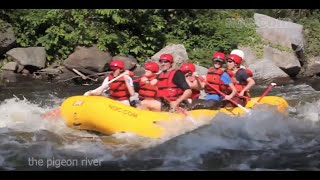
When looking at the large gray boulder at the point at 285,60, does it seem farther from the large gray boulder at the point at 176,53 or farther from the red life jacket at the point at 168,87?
the red life jacket at the point at 168,87

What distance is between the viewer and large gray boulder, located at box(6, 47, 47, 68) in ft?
37.3

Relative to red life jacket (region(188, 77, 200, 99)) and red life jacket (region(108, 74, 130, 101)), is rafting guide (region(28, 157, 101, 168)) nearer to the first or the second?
red life jacket (region(108, 74, 130, 101))

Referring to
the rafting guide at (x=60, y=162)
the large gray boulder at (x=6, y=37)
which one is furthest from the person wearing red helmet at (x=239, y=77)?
the large gray boulder at (x=6, y=37)

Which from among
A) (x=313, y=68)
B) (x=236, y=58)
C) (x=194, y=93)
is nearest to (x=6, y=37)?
(x=194, y=93)

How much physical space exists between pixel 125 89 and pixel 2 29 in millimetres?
6385

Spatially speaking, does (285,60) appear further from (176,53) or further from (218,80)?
(218,80)

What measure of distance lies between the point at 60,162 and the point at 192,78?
2475 millimetres

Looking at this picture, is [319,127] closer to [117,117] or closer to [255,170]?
[255,170]

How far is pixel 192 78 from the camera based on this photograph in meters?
7.11

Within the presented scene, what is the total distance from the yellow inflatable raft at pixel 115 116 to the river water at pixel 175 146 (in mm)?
107

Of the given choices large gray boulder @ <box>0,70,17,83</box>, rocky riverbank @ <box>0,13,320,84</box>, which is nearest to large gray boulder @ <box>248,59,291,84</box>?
rocky riverbank @ <box>0,13,320,84</box>

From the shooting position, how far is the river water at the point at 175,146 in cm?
538

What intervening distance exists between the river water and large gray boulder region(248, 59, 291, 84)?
3587 millimetres
